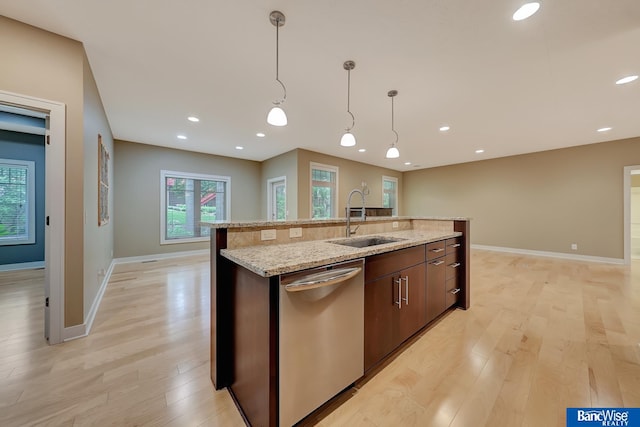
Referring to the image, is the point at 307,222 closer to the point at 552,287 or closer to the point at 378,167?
the point at 552,287

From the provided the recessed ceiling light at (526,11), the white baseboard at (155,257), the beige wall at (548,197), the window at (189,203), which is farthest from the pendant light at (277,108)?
the beige wall at (548,197)

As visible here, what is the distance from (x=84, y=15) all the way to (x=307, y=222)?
95.2 inches

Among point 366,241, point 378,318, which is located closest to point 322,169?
point 366,241

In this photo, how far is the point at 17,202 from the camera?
4336 mm

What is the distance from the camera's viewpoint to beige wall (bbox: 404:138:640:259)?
4.98 m

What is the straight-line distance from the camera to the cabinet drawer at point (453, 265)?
2558mm

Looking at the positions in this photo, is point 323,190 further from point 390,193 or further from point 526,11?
→ point 526,11

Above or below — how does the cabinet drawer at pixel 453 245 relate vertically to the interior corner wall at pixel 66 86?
below

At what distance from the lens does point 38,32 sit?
6.37 feet

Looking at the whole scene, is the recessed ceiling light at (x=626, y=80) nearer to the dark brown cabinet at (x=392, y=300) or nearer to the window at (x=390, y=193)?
the dark brown cabinet at (x=392, y=300)

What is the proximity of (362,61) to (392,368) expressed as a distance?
2.78 meters

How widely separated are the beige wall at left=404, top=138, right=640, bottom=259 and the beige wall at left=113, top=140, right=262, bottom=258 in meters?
7.63

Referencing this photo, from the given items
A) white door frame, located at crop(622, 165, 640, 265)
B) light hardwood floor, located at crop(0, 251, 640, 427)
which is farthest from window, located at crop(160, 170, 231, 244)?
white door frame, located at crop(622, 165, 640, 265)

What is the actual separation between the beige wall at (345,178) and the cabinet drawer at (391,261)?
12.4 ft
